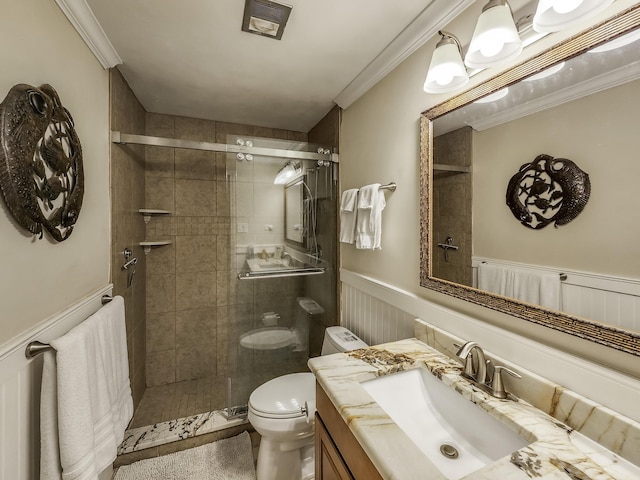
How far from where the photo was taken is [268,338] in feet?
6.79

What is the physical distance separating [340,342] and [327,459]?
753mm

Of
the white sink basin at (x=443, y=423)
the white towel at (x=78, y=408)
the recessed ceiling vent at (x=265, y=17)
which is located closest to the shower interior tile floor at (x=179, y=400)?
the white towel at (x=78, y=408)

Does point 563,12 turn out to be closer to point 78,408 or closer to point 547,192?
point 547,192

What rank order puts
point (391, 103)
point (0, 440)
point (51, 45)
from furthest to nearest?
point (391, 103), point (51, 45), point (0, 440)

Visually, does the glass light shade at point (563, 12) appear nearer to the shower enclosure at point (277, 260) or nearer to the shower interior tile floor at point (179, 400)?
the shower enclosure at point (277, 260)

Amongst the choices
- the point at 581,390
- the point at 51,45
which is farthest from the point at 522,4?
the point at 51,45

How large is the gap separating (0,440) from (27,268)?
19.6 inches

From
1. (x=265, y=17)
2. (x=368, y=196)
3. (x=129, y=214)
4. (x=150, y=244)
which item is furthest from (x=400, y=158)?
(x=150, y=244)

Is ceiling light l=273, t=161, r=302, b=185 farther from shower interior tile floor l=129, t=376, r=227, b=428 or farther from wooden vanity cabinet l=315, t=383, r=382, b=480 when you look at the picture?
shower interior tile floor l=129, t=376, r=227, b=428

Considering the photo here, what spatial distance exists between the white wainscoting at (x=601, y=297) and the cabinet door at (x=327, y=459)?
2.58 feet

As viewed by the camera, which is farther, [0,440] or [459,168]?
[459,168]

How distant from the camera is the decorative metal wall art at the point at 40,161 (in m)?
0.79

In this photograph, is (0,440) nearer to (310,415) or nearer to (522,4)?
(310,415)

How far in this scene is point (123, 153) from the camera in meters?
1.81
